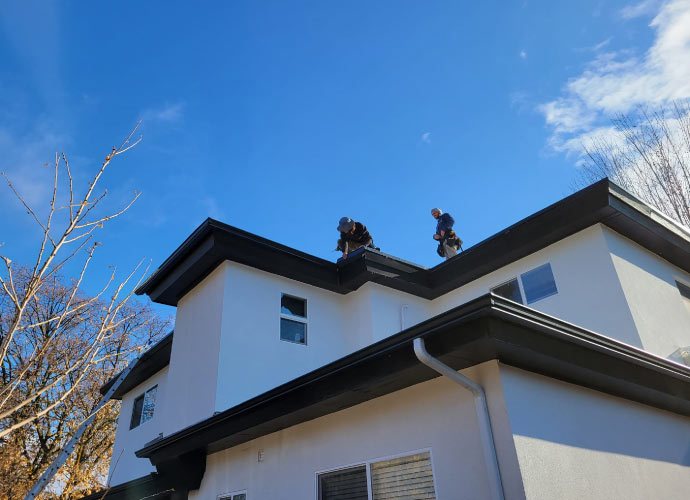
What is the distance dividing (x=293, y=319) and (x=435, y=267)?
299 centimetres

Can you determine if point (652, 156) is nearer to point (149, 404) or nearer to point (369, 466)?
point (369, 466)

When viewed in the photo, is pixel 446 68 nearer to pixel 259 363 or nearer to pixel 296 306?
pixel 296 306

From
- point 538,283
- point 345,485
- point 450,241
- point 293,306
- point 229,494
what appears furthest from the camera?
point 450,241

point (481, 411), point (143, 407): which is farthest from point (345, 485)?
point (143, 407)

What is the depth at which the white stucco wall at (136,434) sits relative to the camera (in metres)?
10.4

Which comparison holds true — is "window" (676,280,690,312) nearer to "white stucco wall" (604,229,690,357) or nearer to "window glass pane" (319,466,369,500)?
"white stucco wall" (604,229,690,357)

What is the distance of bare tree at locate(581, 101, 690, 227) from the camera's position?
1354 cm

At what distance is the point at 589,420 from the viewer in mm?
4508

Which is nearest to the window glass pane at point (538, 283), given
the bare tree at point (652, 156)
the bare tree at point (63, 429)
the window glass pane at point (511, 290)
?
the window glass pane at point (511, 290)

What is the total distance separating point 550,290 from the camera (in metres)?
8.01

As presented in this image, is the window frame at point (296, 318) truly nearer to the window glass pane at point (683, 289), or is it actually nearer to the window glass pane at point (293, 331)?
the window glass pane at point (293, 331)

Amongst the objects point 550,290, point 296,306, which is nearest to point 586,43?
point 550,290

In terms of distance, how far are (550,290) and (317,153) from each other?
480cm

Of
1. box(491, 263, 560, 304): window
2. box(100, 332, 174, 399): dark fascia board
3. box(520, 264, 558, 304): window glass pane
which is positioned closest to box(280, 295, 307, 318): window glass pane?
box(100, 332, 174, 399): dark fascia board
